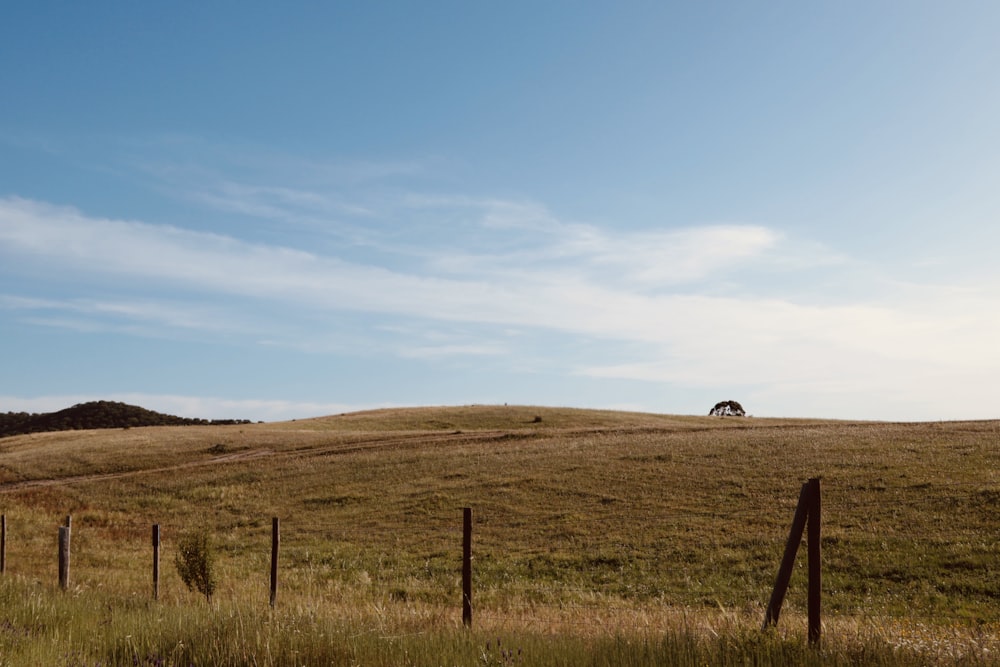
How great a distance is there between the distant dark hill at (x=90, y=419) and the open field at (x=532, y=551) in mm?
102223

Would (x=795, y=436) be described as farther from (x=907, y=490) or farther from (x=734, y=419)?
(x=734, y=419)

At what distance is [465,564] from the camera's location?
12406mm

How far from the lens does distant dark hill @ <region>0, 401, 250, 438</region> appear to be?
506 feet

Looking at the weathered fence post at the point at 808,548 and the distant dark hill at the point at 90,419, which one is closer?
the weathered fence post at the point at 808,548

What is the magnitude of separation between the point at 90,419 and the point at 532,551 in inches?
6258

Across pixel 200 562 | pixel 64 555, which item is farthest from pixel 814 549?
pixel 64 555

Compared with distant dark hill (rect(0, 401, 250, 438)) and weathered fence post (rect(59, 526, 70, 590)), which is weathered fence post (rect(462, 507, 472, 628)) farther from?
distant dark hill (rect(0, 401, 250, 438))

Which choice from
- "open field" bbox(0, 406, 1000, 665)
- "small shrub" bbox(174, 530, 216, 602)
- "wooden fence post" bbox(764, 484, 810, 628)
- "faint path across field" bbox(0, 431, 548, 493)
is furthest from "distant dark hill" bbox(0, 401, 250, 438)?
"wooden fence post" bbox(764, 484, 810, 628)

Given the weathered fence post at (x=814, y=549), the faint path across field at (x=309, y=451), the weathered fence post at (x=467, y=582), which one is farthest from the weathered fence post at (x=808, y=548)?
the faint path across field at (x=309, y=451)

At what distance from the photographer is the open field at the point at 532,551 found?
850cm

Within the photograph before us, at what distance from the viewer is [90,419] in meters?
161

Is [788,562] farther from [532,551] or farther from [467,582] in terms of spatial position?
[532,551]

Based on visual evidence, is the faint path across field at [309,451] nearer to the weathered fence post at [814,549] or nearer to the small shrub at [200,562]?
the small shrub at [200,562]

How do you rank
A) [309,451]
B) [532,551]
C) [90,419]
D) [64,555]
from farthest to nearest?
[90,419] < [309,451] < [532,551] < [64,555]
